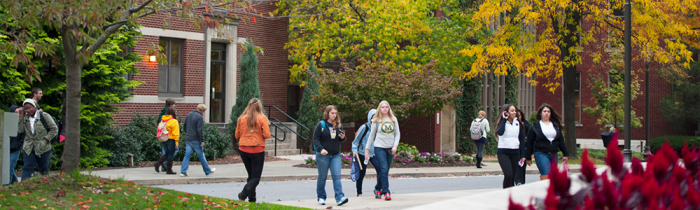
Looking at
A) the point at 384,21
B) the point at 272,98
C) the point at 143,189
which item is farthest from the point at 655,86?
the point at 143,189

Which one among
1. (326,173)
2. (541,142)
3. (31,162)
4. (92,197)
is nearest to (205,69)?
(31,162)

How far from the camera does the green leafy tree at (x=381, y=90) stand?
19.2 m

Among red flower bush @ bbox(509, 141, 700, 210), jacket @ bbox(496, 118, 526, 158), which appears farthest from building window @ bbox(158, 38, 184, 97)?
red flower bush @ bbox(509, 141, 700, 210)

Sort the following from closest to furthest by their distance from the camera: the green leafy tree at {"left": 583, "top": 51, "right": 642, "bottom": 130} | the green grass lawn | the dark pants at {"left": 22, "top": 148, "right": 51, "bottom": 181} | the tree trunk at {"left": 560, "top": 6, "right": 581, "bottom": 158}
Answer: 1. the green grass lawn
2. the dark pants at {"left": 22, "top": 148, "right": 51, "bottom": 181}
3. the tree trunk at {"left": 560, "top": 6, "right": 581, "bottom": 158}
4. the green leafy tree at {"left": 583, "top": 51, "right": 642, "bottom": 130}

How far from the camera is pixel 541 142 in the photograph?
33.0 ft

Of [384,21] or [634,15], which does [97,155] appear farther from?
[634,15]

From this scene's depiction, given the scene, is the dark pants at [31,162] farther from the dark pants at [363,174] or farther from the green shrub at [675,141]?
the green shrub at [675,141]

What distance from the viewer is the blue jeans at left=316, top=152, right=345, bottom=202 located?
9.74 m

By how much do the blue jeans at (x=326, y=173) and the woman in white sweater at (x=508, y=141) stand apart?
2.57m

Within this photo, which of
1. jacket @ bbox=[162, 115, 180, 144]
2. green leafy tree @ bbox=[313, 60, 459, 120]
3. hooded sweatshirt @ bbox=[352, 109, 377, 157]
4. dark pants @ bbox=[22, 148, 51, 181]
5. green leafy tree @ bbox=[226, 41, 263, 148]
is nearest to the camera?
dark pants @ bbox=[22, 148, 51, 181]

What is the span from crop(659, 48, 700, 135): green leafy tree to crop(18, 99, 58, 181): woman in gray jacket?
29.8 m

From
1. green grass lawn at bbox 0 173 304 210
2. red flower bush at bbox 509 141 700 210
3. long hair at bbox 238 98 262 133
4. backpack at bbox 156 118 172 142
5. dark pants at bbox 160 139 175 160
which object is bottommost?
green grass lawn at bbox 0 173 304 210

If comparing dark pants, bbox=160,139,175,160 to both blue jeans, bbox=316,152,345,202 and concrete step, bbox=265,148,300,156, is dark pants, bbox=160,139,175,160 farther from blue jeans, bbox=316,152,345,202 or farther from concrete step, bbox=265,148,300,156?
concrete step, bbox=265,148,300,156

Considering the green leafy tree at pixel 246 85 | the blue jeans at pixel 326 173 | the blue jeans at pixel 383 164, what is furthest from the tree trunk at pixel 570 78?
the blue jeans at pixel 326 173
